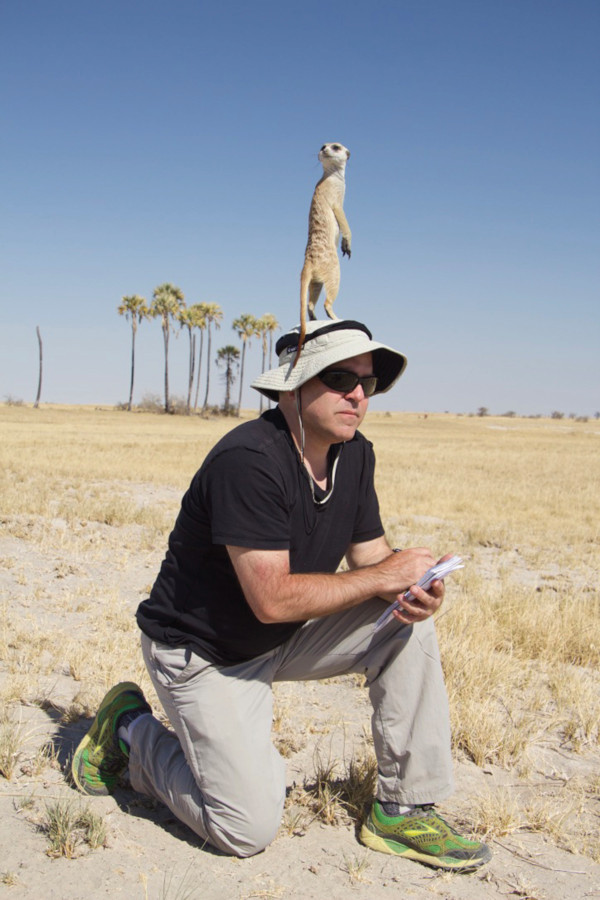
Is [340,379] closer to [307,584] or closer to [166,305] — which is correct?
[307,584]

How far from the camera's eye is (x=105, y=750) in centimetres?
312

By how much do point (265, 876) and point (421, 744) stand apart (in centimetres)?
77

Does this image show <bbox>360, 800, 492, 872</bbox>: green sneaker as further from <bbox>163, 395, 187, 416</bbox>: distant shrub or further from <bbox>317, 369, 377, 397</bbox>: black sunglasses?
<bbox>163, 395, 187, 416</bbox>: distant shrub

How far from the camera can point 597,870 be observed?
275cm

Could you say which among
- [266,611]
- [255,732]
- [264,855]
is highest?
[266,611]

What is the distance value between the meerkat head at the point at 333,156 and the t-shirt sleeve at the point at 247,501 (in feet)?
4.84

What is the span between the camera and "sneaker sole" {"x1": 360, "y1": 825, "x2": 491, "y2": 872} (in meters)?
2.71

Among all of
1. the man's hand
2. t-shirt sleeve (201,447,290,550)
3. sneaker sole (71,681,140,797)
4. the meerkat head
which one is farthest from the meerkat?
sneaker sole (71,681,140,797)

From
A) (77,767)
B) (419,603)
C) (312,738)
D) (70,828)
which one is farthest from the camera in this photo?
(312,738)

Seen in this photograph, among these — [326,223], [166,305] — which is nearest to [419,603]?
[326,223]

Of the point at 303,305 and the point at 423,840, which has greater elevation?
the point at 303,305

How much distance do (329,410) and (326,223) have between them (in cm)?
97

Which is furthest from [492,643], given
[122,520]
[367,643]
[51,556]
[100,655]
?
[122,520]

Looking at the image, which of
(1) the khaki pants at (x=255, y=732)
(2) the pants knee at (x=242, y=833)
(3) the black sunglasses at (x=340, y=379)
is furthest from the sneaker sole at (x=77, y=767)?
(3) the black sunglasses at (x=340, y=379)
